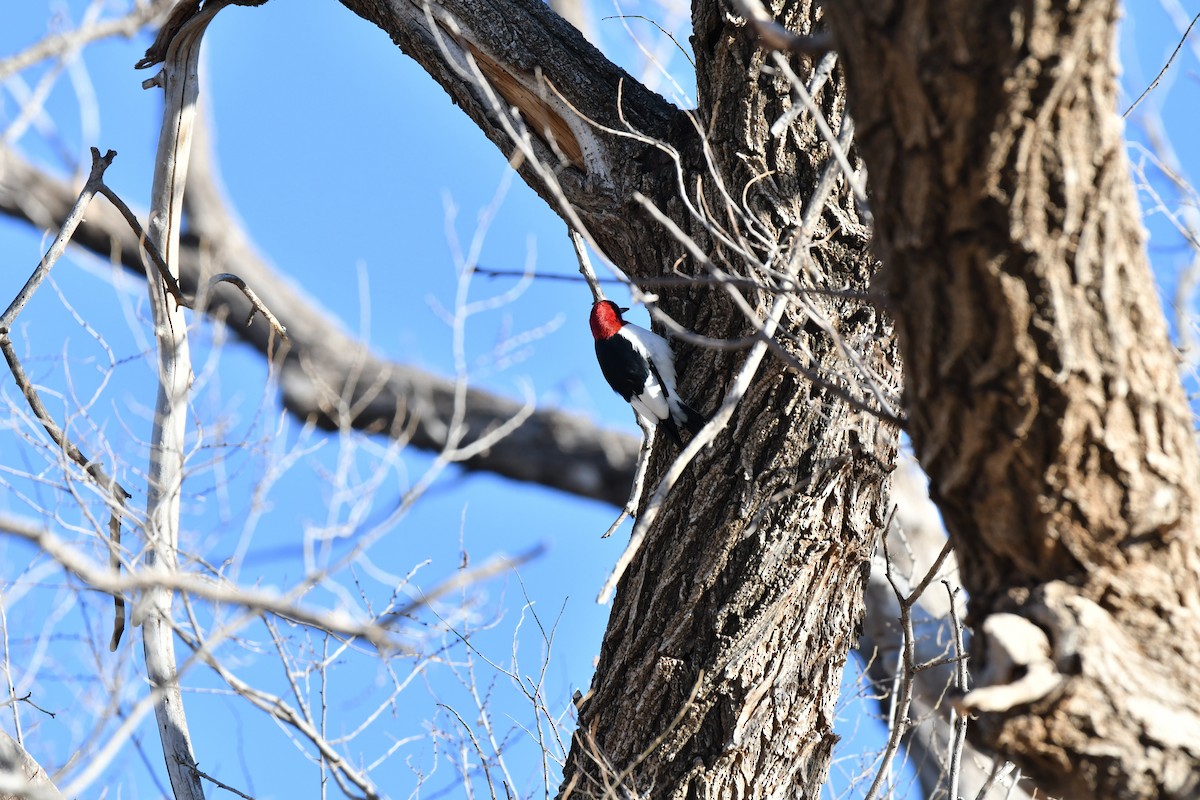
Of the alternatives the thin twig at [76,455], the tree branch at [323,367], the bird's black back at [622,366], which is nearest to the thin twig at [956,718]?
the bird's black back at [622,366]

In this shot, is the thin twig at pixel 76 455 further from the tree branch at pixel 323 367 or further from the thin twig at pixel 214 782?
the tree branch at pixel 323 367

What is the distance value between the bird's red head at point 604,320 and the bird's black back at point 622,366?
0.04 meters

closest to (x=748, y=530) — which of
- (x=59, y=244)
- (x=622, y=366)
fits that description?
(x=622, y=366)

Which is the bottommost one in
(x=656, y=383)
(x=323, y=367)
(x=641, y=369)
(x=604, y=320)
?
(x=656, y=383)

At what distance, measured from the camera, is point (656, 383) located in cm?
410

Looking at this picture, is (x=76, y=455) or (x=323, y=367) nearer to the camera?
(x=76, y=455)

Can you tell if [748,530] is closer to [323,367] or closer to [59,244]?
[59,244]

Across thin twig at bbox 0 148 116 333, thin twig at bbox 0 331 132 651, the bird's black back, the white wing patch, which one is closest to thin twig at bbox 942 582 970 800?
the white wing patch

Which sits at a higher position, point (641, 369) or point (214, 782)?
point (641, 369)

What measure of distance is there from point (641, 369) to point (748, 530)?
66.8 inches

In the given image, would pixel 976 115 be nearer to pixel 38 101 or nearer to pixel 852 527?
pixel 852 527

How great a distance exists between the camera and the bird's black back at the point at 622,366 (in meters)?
4.35

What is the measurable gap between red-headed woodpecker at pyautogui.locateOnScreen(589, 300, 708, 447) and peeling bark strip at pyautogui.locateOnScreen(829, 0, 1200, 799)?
4.58ft

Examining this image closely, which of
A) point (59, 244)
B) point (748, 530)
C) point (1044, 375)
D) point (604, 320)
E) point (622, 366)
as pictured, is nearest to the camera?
point (1044, 375)
